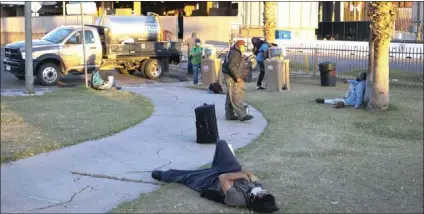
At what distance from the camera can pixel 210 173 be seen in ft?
21.3

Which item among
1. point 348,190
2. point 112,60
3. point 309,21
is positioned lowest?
point 348,190

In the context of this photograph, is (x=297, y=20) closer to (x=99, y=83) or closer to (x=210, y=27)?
(x=210, y=27)

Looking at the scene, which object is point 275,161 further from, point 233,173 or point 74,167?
point 74,167

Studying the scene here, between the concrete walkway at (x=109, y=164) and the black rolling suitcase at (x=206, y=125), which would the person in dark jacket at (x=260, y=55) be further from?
the black rolling suitcase at (x=206, y=125)

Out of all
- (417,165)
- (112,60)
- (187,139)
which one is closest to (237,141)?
(187,139)

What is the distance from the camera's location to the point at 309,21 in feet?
143

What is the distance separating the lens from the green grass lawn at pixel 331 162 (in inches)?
243

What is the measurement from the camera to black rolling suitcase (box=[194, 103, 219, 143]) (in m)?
9.08

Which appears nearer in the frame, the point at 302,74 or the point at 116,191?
the point at 116,191

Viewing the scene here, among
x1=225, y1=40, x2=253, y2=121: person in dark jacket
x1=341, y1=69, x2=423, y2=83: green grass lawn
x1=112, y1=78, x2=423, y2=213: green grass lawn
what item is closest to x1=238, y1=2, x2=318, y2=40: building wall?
x1=341, y1=69, x2=423, y2=83: green grass lawn

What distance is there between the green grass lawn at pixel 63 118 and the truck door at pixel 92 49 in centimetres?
448

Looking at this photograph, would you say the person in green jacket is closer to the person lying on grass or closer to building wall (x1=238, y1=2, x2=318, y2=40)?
the person lying on grass

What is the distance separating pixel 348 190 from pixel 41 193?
362cm

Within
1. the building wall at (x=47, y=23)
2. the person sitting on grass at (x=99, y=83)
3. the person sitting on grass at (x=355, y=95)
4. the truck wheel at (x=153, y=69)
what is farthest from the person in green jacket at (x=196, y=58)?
the building wall at (x=47, y=23)
